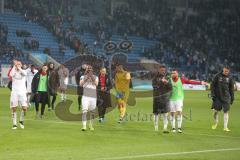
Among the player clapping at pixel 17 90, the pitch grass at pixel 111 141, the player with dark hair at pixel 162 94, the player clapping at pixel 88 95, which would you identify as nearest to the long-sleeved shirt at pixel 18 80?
the player clapping at pixel 17 90

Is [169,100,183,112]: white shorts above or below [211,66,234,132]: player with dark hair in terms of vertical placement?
below

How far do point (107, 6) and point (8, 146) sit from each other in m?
54.7

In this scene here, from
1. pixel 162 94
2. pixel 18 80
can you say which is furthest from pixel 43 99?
pixel 162 94

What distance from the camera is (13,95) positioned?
73.8 feet

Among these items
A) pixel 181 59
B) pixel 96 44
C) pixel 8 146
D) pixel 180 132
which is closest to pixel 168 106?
pixel 180 132

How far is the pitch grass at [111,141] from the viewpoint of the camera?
56.2 ft

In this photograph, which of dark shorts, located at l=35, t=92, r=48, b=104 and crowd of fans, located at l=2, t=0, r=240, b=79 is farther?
crowd of fans, located at l=2, t=0, r=240, b=79

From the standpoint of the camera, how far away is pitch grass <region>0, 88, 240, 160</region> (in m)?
17.1

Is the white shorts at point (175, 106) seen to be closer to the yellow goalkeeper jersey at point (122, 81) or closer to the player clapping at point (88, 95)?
the player clapping at point (88, 95)

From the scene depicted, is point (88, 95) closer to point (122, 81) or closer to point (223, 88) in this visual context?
point (122, 81)

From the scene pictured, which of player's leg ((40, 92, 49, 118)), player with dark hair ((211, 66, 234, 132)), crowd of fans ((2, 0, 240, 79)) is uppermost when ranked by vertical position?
crowd of fans ((2, 0, 240, 79))

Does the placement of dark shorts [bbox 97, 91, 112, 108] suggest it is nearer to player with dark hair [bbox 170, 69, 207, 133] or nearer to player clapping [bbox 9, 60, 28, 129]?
player with dark hair [bbox 170, 69, 207, 133]

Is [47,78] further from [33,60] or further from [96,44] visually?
[96,44]

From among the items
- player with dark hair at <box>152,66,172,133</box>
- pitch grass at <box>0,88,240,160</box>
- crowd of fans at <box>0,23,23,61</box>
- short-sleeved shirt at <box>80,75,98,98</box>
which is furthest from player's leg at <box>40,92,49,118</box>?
crowd of fans at <box>0,23,23,61</box>
